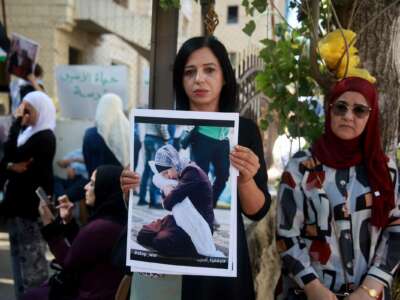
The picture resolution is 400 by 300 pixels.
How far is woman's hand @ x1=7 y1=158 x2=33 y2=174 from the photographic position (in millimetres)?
4066

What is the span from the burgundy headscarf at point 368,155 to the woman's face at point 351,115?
22mm

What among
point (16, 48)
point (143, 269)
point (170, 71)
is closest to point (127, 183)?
point (143, 269)

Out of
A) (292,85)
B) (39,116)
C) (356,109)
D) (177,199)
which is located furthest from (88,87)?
(177,199)

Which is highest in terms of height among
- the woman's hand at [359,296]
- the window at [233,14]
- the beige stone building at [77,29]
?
the window at [233,14]

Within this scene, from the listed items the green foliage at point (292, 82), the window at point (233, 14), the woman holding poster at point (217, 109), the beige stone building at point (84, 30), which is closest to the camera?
the woman holding poster at point (217, 109)

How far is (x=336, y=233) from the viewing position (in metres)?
Result: 2.03

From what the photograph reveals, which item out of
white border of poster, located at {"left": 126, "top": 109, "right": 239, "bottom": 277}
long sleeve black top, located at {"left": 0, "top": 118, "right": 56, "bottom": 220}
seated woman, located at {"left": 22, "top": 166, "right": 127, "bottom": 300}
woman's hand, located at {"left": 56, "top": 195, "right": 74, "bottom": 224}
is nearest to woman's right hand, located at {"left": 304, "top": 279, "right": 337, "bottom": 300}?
white border of poster, located at {"left": 126, "top": 109, "right": 239, "bottom": 277}

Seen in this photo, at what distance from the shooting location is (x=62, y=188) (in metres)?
6.69

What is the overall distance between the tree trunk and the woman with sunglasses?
0.54m

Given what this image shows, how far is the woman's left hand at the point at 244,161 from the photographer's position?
1719mm

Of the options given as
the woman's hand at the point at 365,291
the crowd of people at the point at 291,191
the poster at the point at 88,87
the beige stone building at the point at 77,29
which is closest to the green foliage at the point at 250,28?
the crowd of people at the point at 291,191

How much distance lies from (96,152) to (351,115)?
2954mm

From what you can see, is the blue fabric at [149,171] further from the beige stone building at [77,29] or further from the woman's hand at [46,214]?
the beige stone building at [77,29]

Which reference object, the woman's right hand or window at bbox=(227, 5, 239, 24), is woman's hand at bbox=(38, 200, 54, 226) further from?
window at bbox=(227, 5, 239, 24)
